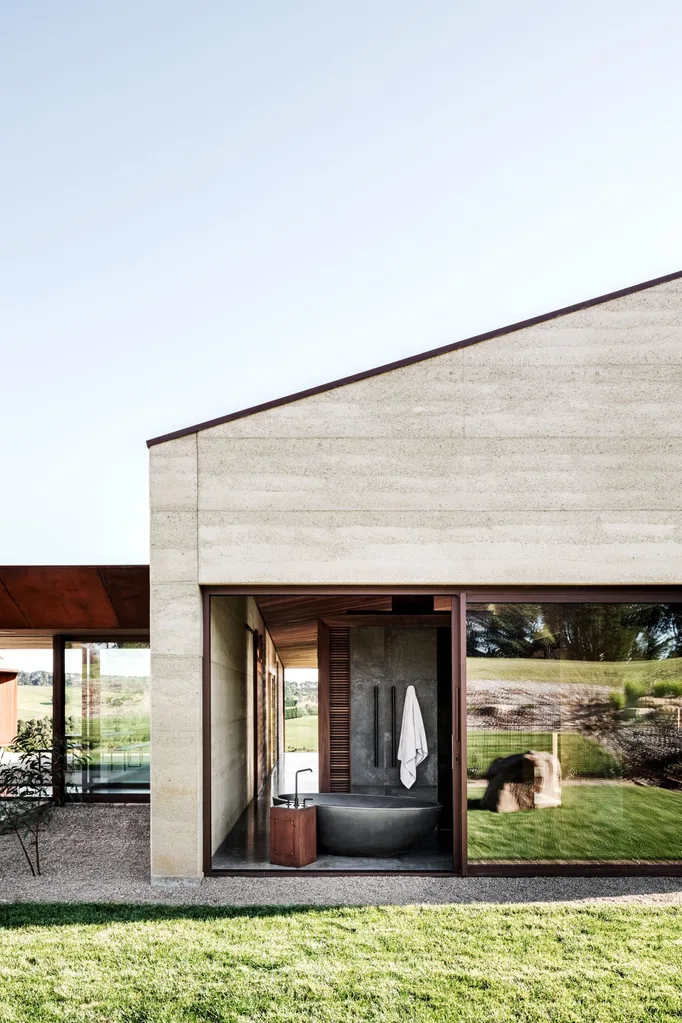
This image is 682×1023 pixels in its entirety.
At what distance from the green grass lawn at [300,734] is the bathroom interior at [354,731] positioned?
1510cm

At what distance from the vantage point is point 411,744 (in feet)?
39.9

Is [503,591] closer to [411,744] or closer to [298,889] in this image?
[298,889]

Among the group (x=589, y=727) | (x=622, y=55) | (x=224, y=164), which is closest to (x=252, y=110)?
(x=224, y=164)

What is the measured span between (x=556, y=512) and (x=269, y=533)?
2.71 meters

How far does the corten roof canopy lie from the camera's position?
11.9 meters

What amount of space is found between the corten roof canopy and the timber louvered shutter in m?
2.84

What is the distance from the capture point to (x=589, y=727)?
8852 mm

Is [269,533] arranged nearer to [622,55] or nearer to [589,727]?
[589,727]

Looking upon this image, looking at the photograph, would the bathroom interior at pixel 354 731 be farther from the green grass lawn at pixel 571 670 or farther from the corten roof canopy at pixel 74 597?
the green grass lawn at pixel 571 670

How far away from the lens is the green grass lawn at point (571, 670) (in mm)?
8773

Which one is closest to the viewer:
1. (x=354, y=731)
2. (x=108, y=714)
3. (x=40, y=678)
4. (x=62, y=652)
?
(x=354, y=731)

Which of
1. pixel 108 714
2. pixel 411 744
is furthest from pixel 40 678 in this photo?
pixel 411 744

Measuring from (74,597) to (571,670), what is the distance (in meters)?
6.90

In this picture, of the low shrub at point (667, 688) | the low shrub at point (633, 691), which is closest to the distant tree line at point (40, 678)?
the low shrub at point (633, 691)
